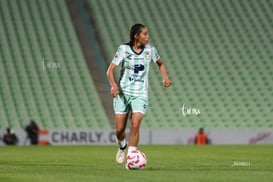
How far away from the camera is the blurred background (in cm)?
2612

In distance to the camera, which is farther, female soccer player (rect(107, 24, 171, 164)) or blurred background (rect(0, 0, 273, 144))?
blurred background (rect(0, 0, 273, 144))

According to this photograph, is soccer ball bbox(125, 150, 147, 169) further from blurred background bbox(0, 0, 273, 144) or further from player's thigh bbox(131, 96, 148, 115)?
blurred background bbox(0, 0, 273, 144)

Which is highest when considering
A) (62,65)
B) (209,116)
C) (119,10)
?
(119,10)

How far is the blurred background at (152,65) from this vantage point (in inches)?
1029

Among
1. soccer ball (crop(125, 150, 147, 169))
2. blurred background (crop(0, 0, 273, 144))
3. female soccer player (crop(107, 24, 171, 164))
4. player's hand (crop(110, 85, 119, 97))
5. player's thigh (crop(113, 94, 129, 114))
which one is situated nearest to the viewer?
soccer ball (crop(125, 150, 147, 169))

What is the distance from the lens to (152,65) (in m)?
29.0

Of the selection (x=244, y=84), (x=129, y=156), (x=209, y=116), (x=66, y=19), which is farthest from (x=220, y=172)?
(x=66, y=19)

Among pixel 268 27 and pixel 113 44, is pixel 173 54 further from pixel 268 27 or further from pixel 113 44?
pixel 268 27

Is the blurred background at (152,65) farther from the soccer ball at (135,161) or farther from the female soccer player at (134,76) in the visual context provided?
the soccer ball at (135,161)

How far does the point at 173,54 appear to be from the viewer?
29.2 m

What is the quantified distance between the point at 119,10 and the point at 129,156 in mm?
20480

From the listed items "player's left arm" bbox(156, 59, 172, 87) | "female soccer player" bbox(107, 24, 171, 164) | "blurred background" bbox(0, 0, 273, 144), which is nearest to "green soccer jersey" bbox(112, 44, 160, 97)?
"female soccer player" bbox(107, 24, 171, 164)

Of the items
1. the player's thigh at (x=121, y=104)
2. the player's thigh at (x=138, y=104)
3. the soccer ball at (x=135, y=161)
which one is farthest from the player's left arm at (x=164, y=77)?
the soccer ball at (x=135, y=161)

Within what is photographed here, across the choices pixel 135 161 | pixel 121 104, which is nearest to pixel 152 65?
pixel 121 104
